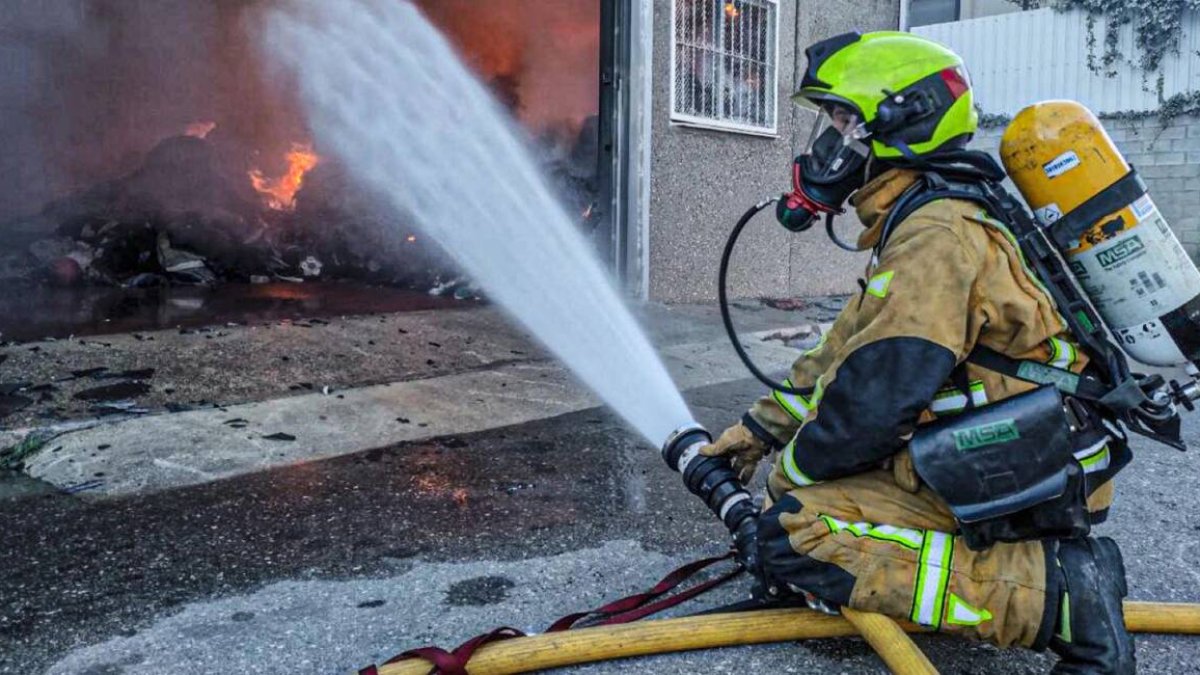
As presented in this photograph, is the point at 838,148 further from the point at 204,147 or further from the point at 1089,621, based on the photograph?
the point at 204,147

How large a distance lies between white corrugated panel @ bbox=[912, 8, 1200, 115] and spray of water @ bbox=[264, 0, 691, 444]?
7.76m

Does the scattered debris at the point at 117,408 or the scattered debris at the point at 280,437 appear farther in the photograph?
the scattered debris at the point at 117,408

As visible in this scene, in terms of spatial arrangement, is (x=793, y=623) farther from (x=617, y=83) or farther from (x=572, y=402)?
(x=617, y=83)

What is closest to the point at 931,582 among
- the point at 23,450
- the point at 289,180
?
the point at 23,450

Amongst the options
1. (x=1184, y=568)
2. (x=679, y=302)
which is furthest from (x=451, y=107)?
(x=1184, y=568)

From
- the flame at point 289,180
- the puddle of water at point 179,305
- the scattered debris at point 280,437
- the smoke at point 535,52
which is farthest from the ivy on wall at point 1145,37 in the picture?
the scattered debris at point 280,437

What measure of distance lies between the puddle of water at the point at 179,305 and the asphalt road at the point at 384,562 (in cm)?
278

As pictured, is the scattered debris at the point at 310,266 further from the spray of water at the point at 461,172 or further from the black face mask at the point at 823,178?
the black face mask at the point at 823,178

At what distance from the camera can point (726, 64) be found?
8.45 meters

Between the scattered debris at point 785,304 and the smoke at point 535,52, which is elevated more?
the smoke at point 535,52

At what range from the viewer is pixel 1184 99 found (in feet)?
40.4

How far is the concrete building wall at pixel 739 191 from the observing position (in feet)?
25.8

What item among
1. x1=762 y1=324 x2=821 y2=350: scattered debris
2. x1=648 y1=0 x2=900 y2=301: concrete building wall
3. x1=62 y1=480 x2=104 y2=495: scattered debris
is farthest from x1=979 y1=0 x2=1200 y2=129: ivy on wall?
x1=62 y1=480 x2=104 y2=495: scattered debris

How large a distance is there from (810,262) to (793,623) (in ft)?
24.8
